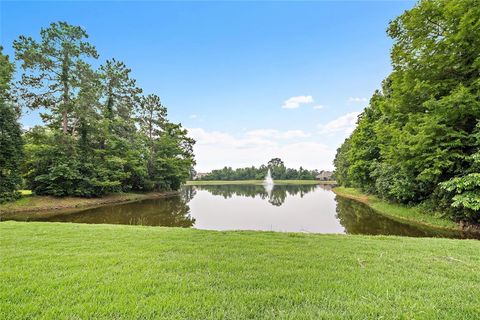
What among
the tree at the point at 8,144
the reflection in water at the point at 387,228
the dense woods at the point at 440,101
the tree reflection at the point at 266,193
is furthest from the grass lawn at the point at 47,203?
the dense woods at the point at 440,101

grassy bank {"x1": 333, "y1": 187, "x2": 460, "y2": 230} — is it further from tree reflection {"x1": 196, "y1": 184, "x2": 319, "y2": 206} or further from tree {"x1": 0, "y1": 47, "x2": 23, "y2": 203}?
tree {"x1": 0, "y1": 47, "x2": 23, "y2": 203}

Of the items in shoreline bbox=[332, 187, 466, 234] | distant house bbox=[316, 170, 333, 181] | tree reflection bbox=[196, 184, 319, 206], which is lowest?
tree reflection bbox=[196, 184, 319, 206]

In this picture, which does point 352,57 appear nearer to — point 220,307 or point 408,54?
point 408,54

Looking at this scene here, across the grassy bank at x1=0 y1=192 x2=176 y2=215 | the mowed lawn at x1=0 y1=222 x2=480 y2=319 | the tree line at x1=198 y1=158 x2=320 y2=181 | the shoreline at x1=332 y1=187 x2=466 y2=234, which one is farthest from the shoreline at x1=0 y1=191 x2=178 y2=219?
the tree line at x1=198 y1=158 x2=320 y2=181

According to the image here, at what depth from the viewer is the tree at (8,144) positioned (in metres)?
13.9

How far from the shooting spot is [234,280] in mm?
2871

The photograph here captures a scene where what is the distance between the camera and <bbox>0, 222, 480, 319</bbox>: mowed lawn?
2.19 m

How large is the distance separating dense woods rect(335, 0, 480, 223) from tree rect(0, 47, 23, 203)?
22361 millimetres

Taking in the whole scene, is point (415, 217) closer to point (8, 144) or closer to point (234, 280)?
point (234, 280)

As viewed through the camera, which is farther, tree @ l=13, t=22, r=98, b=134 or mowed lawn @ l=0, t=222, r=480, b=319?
tree @ l=13, t=22, r=98, b=134

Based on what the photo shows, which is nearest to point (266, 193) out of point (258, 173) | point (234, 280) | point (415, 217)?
point (415, 217)

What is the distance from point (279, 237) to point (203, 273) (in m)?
2.86

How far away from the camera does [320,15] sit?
12039mm

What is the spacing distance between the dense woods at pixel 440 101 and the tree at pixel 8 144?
22361 mm
